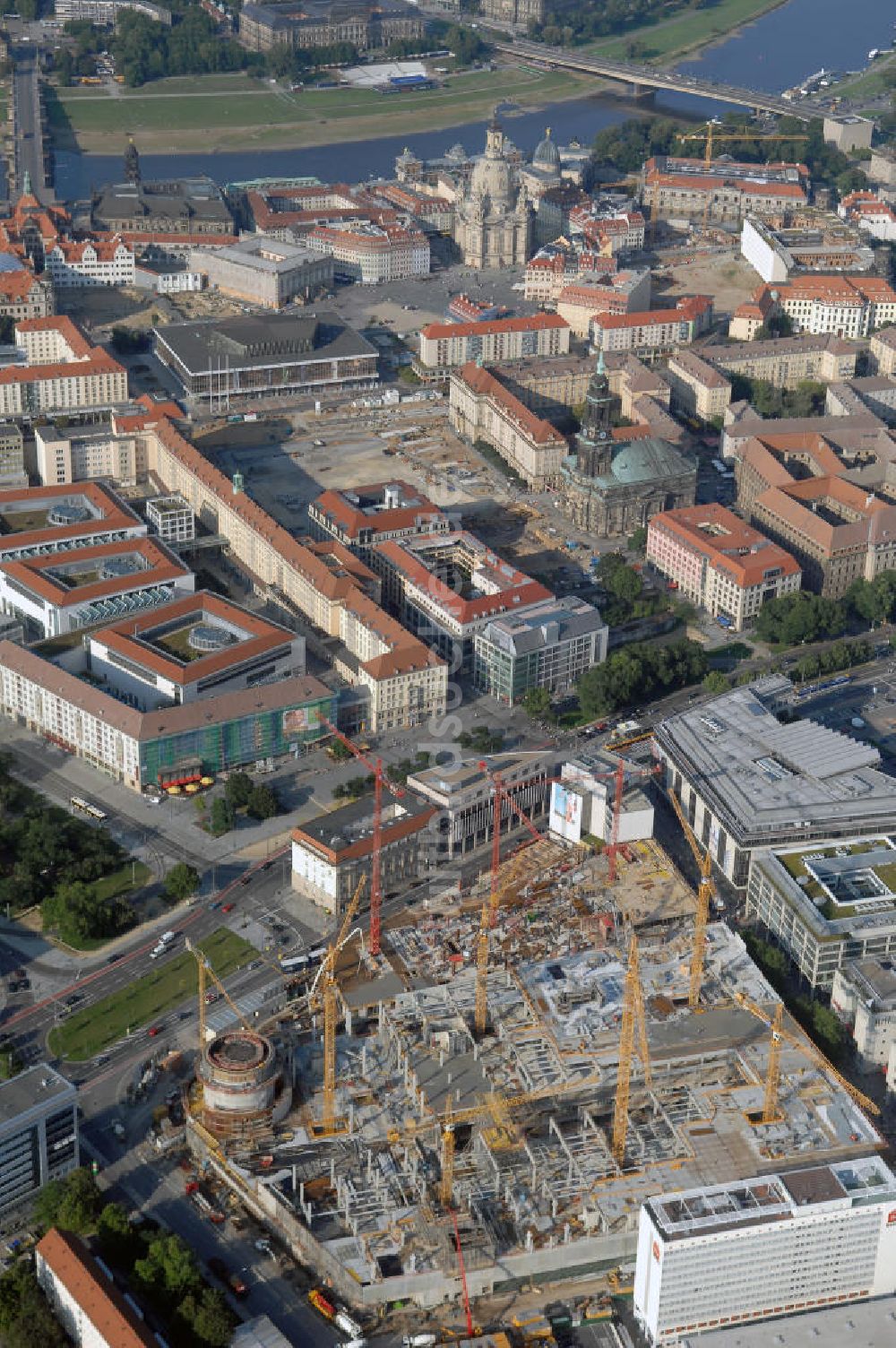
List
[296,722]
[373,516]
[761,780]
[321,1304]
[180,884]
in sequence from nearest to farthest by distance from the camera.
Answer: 1. [321,1304]
2. [180,884]
3. [761,780]
4. [296,722]
5. [373,516]

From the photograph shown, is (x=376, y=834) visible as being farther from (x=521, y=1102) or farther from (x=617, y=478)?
(x=617, y=478)

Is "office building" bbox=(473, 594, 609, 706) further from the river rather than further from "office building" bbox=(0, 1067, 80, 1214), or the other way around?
the river

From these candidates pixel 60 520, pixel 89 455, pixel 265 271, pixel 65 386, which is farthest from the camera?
pixel 265 271

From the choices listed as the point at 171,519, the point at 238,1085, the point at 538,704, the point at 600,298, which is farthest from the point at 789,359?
the point at 238,1085

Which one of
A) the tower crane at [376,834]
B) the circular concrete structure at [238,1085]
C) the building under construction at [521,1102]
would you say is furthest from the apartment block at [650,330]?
the circular concrete structure at [238,1085]

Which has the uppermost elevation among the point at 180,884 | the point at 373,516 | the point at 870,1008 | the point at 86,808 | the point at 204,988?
the point at 373,516

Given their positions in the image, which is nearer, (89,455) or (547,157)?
(89,455)

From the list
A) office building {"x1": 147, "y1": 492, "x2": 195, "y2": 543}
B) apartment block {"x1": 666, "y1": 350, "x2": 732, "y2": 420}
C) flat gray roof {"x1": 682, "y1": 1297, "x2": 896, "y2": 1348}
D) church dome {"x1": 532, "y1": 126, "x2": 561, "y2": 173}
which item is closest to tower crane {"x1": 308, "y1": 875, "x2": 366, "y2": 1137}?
flat gray roof {"x1": 682, "y1": 1297, "x2": 896, "y2": 1348}

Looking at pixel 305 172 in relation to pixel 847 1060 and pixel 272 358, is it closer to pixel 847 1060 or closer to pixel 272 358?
pixel 272 358

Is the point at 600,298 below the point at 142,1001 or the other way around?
the other way around
